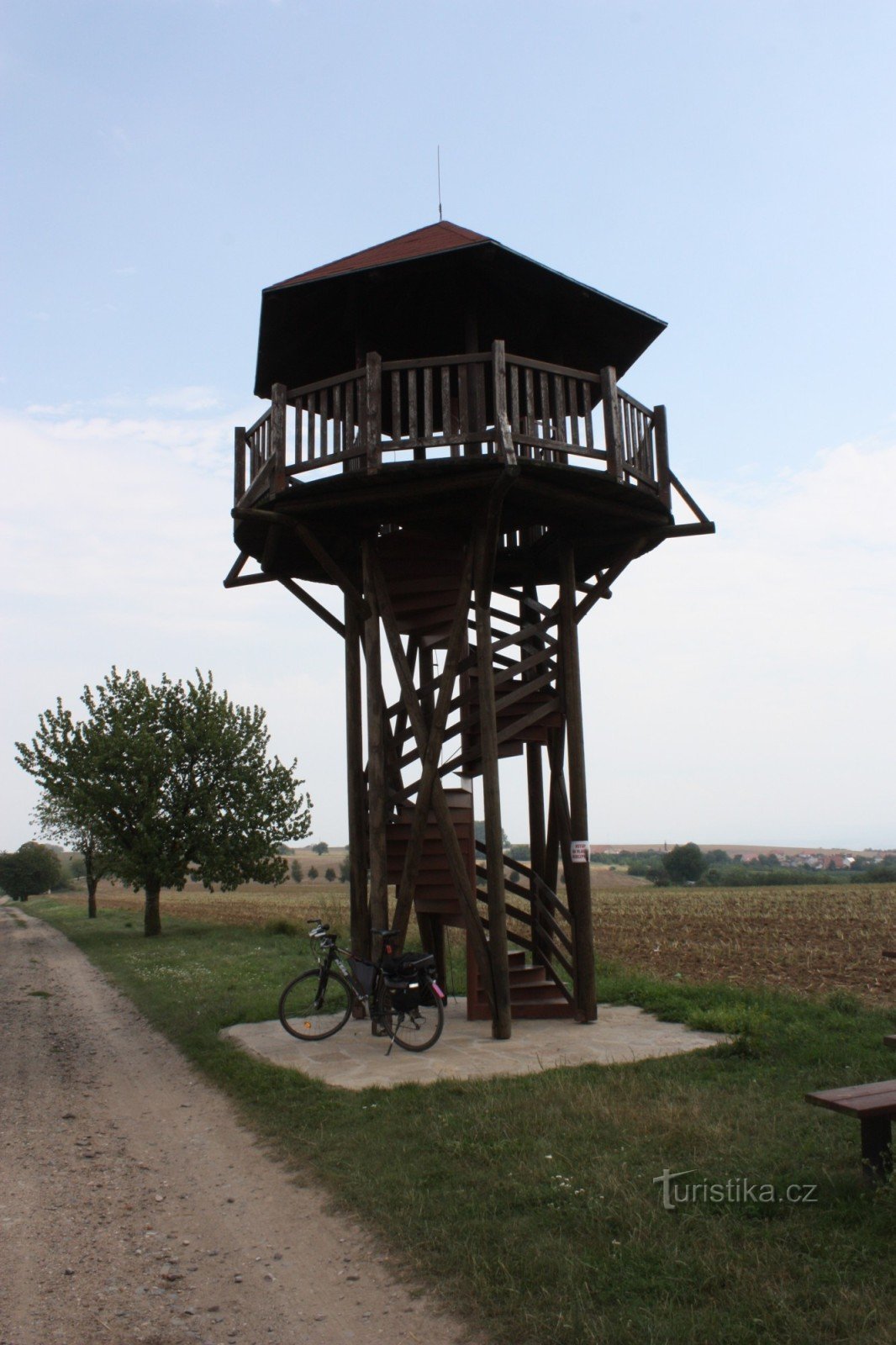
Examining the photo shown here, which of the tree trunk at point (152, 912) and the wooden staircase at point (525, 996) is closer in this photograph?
the wooden staircase at point (525, 996)

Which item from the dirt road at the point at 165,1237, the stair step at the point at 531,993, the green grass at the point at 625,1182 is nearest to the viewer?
the green grass at the point at 625,1182

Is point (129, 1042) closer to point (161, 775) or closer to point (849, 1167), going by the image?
point (849, 1167)

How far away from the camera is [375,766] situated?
10.0 metres

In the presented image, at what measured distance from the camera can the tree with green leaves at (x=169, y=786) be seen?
2661 centimetres

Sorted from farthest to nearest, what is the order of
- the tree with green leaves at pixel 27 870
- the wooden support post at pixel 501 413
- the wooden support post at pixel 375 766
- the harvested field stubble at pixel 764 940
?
the tree with green leaves at pixel 27 870 → the harvested field stubble at pixel 764 940 → the wooden support post at pixel 375 766 → the wooden support post at pixel 501 413

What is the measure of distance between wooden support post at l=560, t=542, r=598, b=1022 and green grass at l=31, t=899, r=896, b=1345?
1.33 metres

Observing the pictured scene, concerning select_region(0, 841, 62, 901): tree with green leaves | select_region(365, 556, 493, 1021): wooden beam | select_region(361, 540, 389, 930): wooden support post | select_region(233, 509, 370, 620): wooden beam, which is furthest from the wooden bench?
select_region(0, 841, 62, 901): tree with green leaves

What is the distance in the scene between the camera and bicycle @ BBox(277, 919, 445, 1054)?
29.0 ft

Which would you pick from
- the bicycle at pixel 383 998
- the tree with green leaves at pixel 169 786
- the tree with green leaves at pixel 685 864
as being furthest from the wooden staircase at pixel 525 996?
the tree with green leaves at pixel 685 864

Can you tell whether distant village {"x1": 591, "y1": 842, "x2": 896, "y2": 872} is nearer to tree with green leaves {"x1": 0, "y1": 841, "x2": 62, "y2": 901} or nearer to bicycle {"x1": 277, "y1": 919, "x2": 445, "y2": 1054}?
tree with green leaves {"x1": 0, "y1": 841, "x2": 62, "y2": 901}

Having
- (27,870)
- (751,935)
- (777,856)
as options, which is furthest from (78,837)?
(777,856)

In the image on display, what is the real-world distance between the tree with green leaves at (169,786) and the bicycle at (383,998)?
57.9ft

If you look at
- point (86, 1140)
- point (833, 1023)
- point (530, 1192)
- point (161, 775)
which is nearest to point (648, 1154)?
point (530, 1192)

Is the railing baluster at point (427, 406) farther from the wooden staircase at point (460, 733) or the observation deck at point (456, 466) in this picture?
the wooden staircase at point (460, 733)
